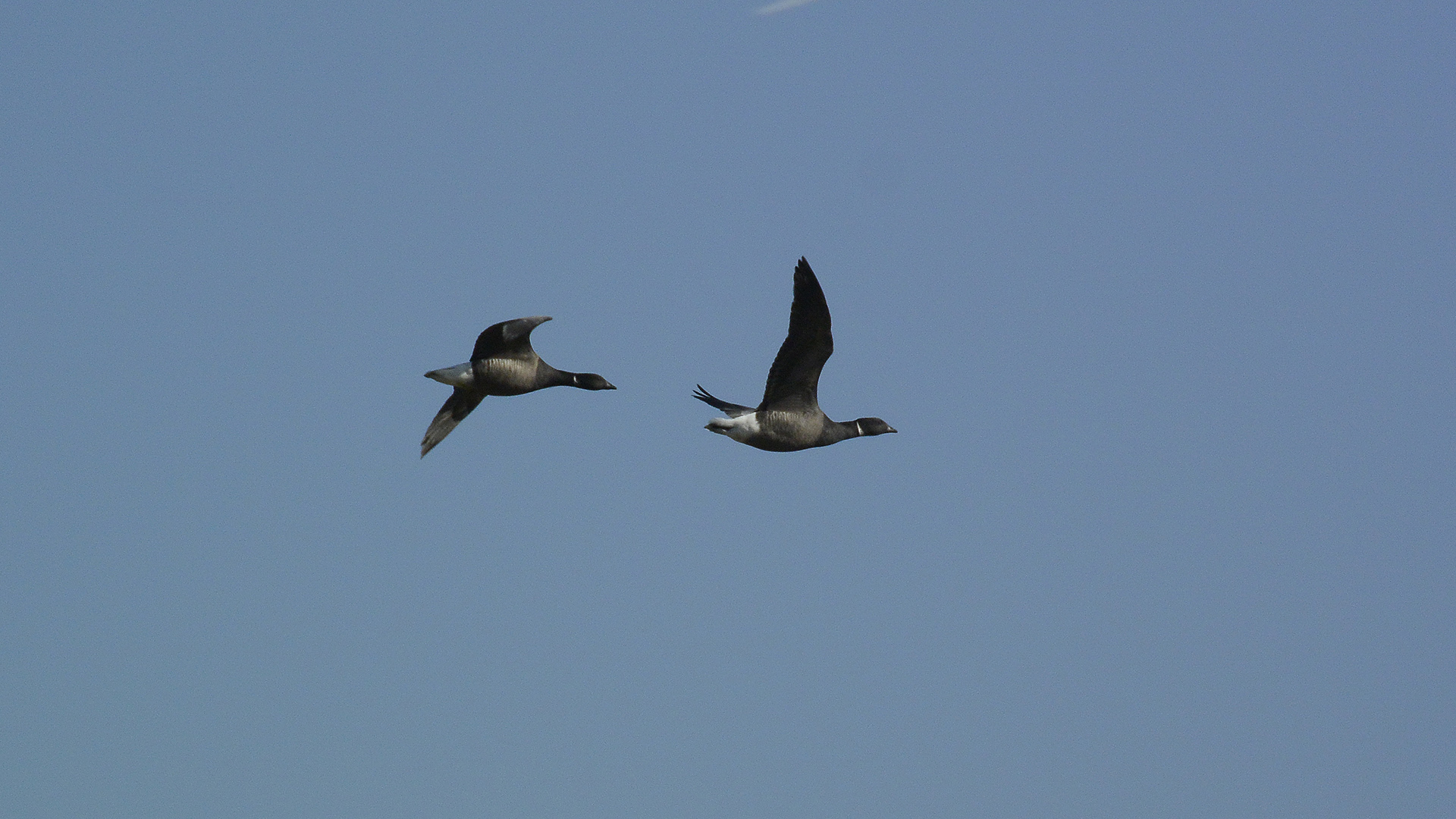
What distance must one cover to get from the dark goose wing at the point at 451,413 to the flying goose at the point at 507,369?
3.90 ft

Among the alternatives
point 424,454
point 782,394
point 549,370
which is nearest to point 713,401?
point 782,394

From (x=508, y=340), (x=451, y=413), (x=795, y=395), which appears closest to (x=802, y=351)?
(x=795, y=395)

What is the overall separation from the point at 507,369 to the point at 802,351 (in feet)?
15.0

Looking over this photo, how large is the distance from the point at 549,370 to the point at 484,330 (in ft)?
4.11

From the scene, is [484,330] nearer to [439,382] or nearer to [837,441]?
[439,382]

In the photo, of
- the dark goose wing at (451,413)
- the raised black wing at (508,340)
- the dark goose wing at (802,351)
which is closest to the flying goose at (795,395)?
the dark goose wing at (802,351)

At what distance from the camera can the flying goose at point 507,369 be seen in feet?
75.2

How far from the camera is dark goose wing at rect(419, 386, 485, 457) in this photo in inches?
991

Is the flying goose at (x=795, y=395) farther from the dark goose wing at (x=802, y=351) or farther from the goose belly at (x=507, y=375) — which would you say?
the goose belly at (x=507, y=375)

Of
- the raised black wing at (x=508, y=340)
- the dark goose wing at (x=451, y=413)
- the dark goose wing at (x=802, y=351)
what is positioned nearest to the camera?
the dark goose wing at (x=802, y=351)

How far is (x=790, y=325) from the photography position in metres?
20.8

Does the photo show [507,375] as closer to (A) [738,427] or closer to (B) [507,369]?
(B) [507,369]

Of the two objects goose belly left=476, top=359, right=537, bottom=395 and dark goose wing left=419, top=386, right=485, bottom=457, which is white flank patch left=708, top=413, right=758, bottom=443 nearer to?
goose belly left=476, top=359, right=537, bottom=395

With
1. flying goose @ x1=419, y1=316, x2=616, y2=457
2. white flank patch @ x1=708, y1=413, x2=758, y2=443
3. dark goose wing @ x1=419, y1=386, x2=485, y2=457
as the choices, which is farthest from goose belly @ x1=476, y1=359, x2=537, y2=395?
white flank patch @ x1=708, y1=413, x2=758, y2=443
